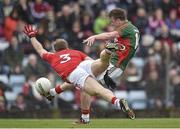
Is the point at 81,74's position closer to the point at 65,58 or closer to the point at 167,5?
the point at 65,58

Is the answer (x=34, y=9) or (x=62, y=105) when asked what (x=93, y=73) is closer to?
(x=62, y=105)

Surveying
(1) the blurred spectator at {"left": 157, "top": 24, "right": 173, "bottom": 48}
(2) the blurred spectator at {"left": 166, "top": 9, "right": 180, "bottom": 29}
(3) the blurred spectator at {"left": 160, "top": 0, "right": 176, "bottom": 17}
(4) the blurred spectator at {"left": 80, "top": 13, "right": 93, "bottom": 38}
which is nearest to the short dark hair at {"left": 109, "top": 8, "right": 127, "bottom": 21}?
(1) the blurred spectator at {"left": 157, "top": 24, "right": 173, "bottom": 48}

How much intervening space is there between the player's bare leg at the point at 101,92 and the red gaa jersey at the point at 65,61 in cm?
47

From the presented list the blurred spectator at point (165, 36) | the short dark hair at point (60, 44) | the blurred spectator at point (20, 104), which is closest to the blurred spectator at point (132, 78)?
the blurred spectator at point (165, 36)

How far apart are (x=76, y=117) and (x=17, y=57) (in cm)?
212

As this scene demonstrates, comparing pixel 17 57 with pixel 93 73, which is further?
pixel 17 57

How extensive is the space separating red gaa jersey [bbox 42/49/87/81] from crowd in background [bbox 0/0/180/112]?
14.3 feet

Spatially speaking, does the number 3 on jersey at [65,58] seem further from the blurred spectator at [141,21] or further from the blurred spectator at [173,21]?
the blurred spectator at [173,21]

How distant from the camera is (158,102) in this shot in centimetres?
2006

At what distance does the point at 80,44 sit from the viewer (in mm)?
20422

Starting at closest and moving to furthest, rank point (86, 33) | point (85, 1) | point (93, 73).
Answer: point (93, 73)
point (86, 33)
point (85, 1)

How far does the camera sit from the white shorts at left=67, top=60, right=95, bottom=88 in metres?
14.9

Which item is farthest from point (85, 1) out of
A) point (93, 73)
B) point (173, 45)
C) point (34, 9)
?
point (93, 73)

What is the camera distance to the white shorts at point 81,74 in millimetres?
14930
